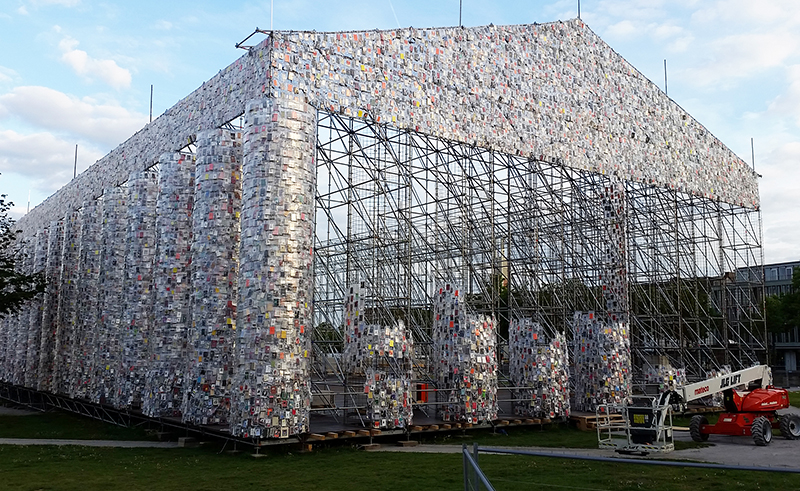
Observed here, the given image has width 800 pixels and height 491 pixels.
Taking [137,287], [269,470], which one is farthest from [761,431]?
[137,287]

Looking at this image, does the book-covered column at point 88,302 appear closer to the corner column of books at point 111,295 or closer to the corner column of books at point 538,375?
the corner column of books at point 111,295

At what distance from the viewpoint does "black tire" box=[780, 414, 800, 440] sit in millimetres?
15922

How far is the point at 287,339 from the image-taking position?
548 inches

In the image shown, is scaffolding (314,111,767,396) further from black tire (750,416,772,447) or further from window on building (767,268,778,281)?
window on building (767,268,778,281)

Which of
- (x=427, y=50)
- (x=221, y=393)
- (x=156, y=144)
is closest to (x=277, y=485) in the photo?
(x=221, y=393)

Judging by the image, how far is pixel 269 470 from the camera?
12.0m

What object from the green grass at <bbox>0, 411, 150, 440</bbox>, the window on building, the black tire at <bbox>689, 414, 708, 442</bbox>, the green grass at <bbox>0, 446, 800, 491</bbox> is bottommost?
the green grass at <bbox>0, 411, 150, 440</bbox>

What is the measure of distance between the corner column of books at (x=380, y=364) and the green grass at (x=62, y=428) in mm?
6002

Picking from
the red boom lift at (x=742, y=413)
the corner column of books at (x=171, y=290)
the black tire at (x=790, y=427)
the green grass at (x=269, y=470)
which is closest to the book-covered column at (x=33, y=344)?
the corner column of books at (x=171, y=290)

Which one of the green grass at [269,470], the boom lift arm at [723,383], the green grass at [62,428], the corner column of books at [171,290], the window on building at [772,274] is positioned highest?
the window on building at [772,274]

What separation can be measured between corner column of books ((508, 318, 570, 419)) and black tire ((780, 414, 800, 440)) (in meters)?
4.95

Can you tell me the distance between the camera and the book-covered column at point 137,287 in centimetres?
1873

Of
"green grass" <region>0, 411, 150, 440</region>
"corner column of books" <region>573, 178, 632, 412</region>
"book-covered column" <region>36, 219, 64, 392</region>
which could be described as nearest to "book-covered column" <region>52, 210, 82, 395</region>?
"book-covered column" <region>36, 219, 64, 392</region>

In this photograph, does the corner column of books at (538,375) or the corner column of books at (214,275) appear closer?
the corner column of books at (214,275)
